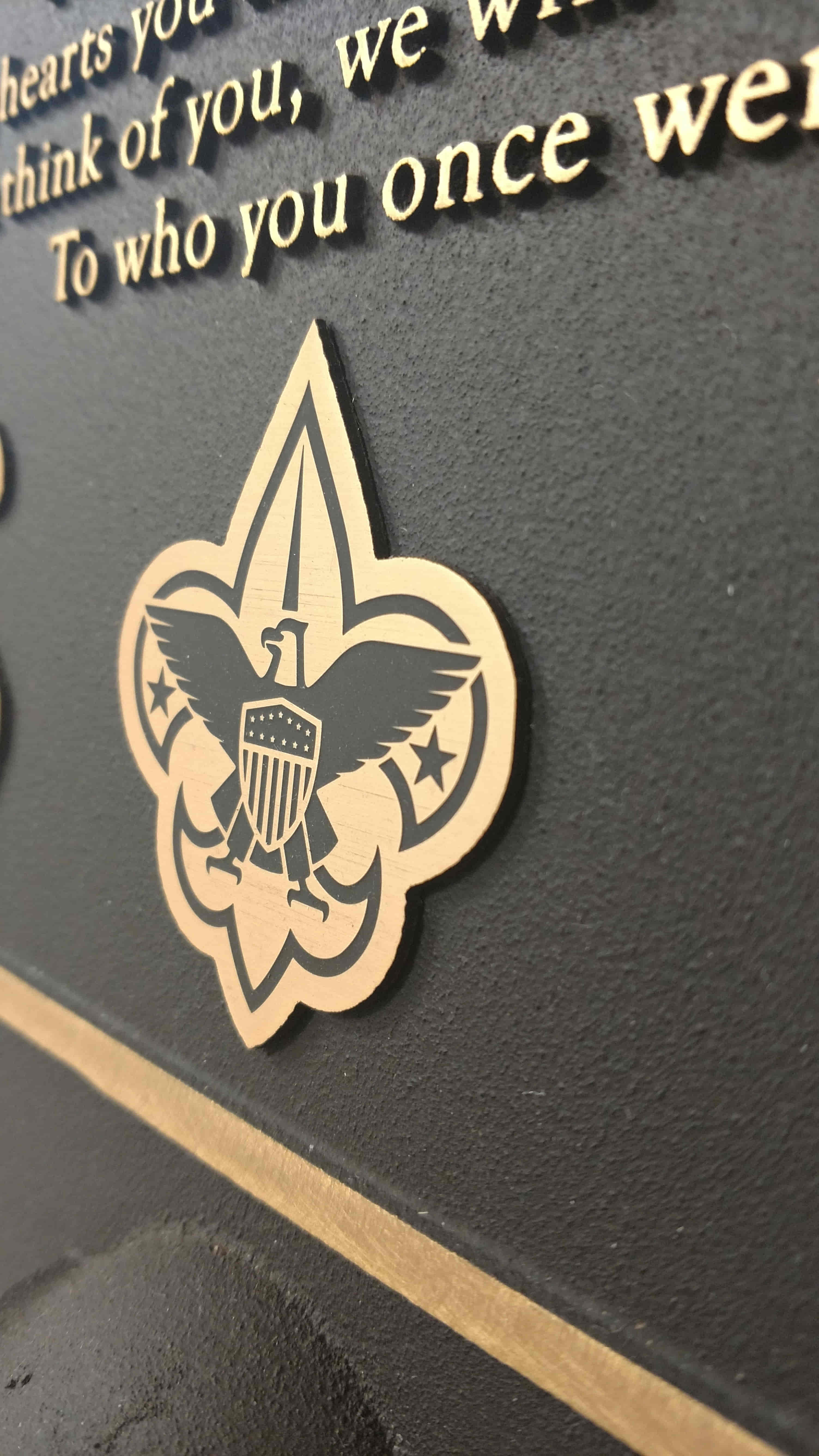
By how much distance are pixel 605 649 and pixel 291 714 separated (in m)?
0.30

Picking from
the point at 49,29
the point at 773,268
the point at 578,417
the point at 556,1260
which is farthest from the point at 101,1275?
the point at 49,29

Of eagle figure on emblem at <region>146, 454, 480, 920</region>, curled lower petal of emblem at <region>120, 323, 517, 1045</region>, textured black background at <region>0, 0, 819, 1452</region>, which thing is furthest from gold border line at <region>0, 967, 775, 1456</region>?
eagle figure on emblem at <region>146, 454, 480, 920</region>

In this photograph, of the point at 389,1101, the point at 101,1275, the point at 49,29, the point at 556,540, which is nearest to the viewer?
the point at 556,540

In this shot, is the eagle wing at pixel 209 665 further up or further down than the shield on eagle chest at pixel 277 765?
further up

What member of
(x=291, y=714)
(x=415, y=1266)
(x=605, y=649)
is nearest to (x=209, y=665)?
(x=291, y=714)

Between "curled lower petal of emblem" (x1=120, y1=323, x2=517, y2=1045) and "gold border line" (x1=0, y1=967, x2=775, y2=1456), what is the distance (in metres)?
0.12

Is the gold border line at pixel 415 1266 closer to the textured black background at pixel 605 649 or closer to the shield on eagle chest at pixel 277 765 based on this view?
the textured black background at pixel 605 649

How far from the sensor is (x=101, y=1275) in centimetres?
90

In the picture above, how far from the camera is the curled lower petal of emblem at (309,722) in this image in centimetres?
68

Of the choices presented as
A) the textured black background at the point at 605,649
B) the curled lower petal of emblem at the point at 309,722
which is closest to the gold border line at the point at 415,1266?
the textured black background at the point at 605,649

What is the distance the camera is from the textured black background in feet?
1.73

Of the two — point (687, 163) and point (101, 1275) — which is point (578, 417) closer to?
point (687, 163)

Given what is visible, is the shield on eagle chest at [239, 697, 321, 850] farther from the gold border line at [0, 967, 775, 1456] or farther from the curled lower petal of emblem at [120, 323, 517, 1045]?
the gold border line at [0, 967, 775, 1456]

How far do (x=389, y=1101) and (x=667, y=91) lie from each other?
2.29 feet
